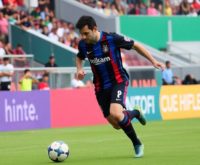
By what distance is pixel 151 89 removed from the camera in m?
28.8

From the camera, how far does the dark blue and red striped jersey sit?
14062 millimetres

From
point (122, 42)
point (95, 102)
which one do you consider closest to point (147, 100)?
point (95, 102)

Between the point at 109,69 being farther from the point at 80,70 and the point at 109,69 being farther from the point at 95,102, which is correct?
the point at 95,102

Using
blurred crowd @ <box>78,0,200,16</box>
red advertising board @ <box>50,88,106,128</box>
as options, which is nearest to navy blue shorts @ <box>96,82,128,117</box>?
red advertising board @ <box>50,88,106,128</box>

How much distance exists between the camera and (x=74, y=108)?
26.3m

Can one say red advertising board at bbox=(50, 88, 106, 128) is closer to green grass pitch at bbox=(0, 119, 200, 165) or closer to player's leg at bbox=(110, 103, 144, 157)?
green grass pitch at bbox=(0, 119, 200, 165)

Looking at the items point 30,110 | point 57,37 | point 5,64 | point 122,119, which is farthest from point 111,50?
point 57,37

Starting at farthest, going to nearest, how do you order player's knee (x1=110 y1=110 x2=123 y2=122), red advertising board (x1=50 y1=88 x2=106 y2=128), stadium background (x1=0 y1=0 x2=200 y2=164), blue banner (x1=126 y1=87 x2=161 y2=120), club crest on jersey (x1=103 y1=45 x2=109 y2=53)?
blue banner (x1=126 y1=87 x2=161 y2=120) → red advertising board (x1=50 y1=88 x2=106 y2=128) → stadium background (x1=0 y1=0 x2=200 y2=164) → club crest on jersey (x1=103 y1=45 x2=109 y2=53) → player's knee (x1=110 y1=110 x2=123 y2=122)

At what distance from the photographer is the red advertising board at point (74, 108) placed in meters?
25.8

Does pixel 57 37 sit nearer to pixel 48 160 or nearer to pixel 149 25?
pixel 149 25

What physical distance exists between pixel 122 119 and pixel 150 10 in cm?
2814

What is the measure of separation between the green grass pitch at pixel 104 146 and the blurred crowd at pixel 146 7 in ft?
50.7

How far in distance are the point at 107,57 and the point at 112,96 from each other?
67cm

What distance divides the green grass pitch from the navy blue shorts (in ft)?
2.86
